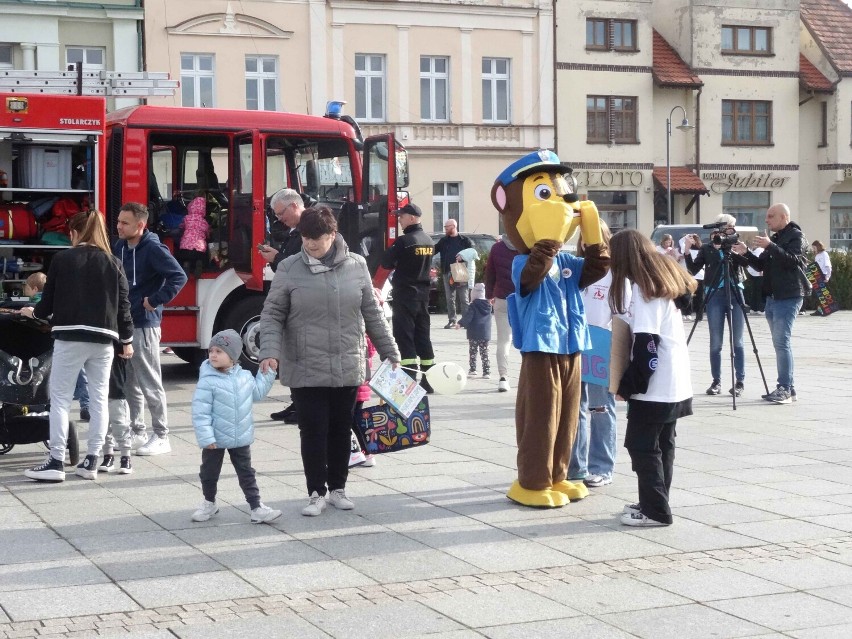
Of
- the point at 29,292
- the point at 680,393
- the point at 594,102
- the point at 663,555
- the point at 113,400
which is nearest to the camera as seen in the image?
the point at 663,555

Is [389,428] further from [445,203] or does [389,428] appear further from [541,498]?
[445,203]

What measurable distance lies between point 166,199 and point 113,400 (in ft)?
17.1

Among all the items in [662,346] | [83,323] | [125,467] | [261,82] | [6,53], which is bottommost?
[125,467]

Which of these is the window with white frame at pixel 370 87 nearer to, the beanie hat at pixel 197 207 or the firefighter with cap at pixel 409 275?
the beanie hat at pixel 197 207

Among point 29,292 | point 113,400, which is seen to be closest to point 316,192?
point 29,292

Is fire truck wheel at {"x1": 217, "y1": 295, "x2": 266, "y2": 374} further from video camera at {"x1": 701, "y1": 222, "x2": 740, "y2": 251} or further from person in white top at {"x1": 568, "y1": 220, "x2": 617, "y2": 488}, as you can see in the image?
person in white top at {"x1": 568, "y1": 220, "x2": 617, "y2": 488}

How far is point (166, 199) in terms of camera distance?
13789mm

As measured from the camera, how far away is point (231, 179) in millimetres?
13805

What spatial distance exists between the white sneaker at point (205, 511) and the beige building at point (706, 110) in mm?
31184

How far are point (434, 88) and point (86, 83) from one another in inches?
918

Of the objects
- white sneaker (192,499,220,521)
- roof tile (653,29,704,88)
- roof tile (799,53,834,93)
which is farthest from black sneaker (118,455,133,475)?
roof tile (799,53,834,93)

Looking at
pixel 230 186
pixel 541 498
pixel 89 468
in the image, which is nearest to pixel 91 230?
pixel 89 468

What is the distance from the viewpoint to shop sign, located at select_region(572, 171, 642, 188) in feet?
127

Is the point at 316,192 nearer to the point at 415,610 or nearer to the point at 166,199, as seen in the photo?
the point at 166,199
